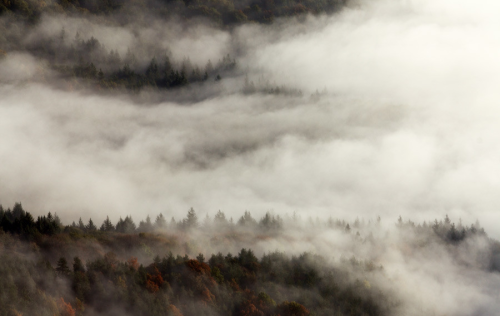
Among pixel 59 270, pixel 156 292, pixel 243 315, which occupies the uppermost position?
pixel 59 270

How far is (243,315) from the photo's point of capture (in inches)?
7854

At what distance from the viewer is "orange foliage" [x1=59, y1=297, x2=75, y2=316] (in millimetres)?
149750

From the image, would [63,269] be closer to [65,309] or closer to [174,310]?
[65,309]

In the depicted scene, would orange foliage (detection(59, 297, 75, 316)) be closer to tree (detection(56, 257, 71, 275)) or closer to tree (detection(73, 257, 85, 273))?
tree (detection(56, 257, 71, 275))

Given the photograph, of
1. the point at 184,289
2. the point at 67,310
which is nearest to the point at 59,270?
the point at 67,310

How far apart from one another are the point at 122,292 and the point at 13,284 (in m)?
37.3

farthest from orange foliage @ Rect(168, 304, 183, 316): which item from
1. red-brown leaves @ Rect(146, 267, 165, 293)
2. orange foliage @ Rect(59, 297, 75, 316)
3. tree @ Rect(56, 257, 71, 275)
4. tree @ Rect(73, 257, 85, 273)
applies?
orange foliage @ Rect(59, 297, 75, 316)

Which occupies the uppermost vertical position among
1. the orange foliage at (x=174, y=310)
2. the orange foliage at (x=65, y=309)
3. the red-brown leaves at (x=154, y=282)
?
the orange foliage at (x=65, y=309)

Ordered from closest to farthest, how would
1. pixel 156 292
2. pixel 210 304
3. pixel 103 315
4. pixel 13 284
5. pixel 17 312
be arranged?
pixel 17 312
pixel 13 284
pixel 103 315
pixel 156 292
pixel 210 304

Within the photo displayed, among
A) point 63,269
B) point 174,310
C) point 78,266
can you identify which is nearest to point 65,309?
point 63,269

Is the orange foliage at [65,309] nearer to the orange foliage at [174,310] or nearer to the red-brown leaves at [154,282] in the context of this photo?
the red-brown leaves at [154,282]

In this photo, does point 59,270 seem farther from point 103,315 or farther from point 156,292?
point 156,292

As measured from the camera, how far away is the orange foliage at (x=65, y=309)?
491 feet

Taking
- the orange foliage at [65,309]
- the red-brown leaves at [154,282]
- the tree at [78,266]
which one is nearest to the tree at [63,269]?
the tree at [78,266]
